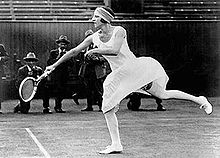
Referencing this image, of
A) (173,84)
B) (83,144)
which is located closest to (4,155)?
(83,144)

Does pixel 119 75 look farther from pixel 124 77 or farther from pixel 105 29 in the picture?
pixel 105 29

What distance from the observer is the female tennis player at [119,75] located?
9.17m

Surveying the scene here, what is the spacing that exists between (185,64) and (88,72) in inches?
282

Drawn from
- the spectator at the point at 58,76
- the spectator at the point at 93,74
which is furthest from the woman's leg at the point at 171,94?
the spectator at the point at 58,76

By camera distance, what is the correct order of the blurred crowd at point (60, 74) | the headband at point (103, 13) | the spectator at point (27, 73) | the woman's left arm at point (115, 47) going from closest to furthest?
the woman's left arm at point (115, 47), the headband at point (103, 13), the spectator at point (27, 73), the blurred crowd at point (60, 74)

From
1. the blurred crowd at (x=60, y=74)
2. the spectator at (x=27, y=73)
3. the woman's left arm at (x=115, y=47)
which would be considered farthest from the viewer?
the blurred crowd at (x=60, y=74)

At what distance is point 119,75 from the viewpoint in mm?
9242

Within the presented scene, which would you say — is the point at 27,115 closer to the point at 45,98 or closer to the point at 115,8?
the point at 45,98

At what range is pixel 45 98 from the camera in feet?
53.3

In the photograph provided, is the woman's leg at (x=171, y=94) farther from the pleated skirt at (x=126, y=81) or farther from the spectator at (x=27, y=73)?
the spectator at (x=27, y=73)

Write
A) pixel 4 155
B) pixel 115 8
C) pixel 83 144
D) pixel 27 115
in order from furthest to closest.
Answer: pixel 115 8, pixel 27 115, pixel 83 144, pixel 4 155

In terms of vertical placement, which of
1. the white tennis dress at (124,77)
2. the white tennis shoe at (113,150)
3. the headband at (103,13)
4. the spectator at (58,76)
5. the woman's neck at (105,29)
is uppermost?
the headband at (103,13)

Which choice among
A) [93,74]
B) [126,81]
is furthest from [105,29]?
[93,74]

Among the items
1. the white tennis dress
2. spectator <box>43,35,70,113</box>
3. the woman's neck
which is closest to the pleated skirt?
the white tennis dress
